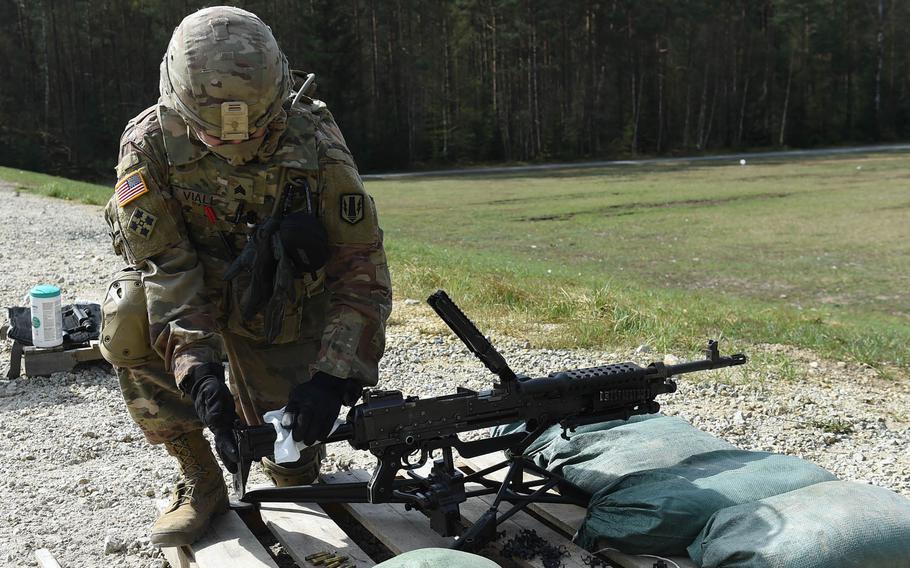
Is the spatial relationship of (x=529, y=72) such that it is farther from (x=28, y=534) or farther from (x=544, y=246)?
(x=28, y=534)

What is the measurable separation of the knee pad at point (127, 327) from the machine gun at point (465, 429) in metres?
0.59

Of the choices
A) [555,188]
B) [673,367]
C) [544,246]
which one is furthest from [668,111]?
[673,367]

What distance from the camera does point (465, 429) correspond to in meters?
2.83

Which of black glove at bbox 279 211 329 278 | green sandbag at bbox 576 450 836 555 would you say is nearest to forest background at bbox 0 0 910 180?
black glove at bbox 279 211 329 278

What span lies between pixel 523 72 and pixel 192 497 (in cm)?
4488

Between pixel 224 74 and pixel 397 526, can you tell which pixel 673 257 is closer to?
pixel 397 526

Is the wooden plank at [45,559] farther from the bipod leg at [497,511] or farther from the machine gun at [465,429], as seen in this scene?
the bipod leg at [497,511]

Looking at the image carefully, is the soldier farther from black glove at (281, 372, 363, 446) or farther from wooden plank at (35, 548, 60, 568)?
wooden plank at (35, 548, 60, 568)

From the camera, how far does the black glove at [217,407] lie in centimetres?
254

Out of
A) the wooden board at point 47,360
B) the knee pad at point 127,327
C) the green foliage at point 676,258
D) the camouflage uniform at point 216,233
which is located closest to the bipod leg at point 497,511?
the camouflage uniform at point 216,233

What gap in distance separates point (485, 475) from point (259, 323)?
100 centimetres

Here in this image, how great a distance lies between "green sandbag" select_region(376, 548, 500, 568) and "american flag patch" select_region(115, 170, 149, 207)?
5.05 ft

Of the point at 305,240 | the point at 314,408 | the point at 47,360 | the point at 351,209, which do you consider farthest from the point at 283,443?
the point at 47,360

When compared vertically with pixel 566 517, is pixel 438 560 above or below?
above
